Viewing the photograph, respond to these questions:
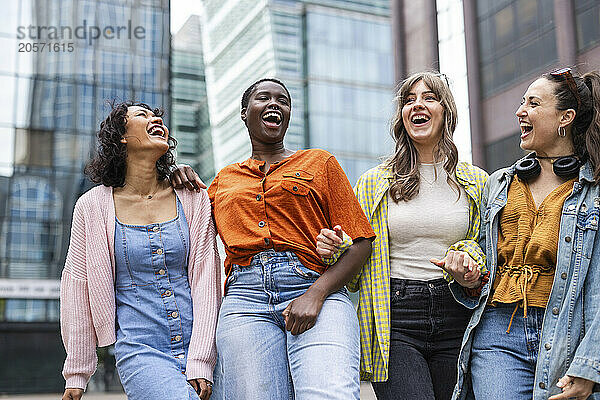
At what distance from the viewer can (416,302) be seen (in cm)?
280

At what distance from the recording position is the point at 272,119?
299 centimetres

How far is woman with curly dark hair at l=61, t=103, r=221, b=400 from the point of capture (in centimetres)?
278

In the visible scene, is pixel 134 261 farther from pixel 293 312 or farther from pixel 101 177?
pixel 293 312

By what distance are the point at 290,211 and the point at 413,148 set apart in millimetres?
660

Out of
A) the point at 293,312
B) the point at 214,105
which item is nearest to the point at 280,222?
the point at 293,312

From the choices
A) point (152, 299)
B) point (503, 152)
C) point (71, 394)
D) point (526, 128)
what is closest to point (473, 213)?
point (526, 128)

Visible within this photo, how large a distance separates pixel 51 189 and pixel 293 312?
13409mm

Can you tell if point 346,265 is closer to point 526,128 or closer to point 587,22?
point 526,128

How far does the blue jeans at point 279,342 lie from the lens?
2488 mm

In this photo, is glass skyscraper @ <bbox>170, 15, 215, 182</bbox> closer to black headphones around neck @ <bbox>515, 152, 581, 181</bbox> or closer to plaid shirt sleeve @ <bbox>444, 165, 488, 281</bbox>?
plaid shirt sleeve @ <bbox>444, 165, 488, 281</bbox>

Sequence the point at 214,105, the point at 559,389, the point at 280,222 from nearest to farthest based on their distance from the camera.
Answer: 1. the point at 559,389
2. the point at 280,222
3. the point at 214,105

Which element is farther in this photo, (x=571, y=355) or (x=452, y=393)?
(x=452, y=393)

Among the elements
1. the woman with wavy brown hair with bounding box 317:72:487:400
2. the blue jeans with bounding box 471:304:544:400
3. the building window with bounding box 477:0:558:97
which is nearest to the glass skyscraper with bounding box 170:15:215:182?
the building window with bounding box 477:0:558:97

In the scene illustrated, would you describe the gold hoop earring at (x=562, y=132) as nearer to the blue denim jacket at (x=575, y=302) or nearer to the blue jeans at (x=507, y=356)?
the blue denim jacket at (x=575, y=302)
